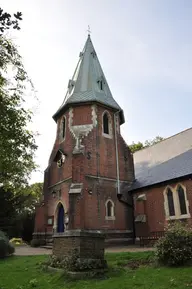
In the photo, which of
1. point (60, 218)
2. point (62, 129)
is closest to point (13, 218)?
point (60, 218)

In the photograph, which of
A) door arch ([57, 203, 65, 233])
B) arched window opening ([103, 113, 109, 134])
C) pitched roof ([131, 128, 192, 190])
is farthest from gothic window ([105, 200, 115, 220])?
arched window opening ([103, 113, 109, 134])

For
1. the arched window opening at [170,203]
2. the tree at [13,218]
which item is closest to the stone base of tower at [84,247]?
the arched window opening at [170,203]

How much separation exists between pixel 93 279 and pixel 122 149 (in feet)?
52.5

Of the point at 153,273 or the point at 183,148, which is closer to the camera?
the point at 153,273

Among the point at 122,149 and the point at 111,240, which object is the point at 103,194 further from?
the point at 122,149

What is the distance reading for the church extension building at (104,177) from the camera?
1791 cm

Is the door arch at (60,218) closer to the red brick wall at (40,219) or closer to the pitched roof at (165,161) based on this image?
the red brick wall at (40,219)

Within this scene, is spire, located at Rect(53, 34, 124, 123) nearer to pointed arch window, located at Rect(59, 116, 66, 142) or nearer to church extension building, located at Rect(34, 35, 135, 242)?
church extension building, located at Rect(34, 35, 135, 242)

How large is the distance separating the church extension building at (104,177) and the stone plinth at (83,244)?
8.05 m

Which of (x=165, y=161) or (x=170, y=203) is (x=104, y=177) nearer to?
(x=170, y=203)

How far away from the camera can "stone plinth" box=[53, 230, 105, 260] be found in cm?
833

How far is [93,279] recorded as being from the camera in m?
7.29

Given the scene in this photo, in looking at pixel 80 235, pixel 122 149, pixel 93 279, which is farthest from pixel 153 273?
pixel 122 149

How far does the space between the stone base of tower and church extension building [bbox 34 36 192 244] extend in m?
8.10
